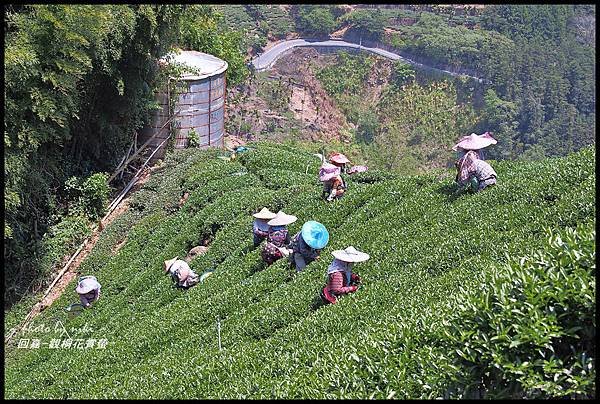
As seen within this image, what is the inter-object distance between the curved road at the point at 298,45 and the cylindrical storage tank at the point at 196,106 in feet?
224

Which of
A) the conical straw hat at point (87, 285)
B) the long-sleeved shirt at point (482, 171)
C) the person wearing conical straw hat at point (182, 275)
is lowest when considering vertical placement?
the conical straw hat at point (87, 285)

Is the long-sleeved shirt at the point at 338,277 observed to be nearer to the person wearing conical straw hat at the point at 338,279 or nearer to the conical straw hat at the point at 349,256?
the person wearing conical straw hat at the point at 338,279

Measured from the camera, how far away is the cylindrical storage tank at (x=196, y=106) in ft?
93.6

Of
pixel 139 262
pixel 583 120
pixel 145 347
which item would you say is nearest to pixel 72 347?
pixel 145 347

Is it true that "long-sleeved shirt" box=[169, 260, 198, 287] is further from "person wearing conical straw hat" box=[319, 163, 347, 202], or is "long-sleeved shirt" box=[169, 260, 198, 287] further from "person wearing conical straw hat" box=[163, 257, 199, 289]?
"person wearing conical straw hat" box=[319, 163, 347, 202]

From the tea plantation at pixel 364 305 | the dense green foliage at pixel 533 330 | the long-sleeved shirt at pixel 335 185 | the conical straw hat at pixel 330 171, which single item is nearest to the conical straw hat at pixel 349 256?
the tea plantation at pixel 364 305

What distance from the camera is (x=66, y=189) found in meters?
23.8

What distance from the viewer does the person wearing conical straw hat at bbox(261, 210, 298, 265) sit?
14.6 meters

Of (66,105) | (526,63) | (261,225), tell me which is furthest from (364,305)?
(526,63)

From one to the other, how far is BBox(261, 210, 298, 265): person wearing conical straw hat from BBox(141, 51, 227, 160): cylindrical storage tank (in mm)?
15018

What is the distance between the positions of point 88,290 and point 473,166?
1115 cm

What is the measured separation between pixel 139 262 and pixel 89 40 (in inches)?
304

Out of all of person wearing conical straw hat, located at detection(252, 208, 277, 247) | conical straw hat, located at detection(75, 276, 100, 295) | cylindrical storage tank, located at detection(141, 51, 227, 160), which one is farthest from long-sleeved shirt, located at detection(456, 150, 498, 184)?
cylindrical storage tank, located at detection(141, 51, 227, 160)

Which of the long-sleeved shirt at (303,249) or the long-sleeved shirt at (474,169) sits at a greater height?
the long-sleeved shirt at (474,169)
